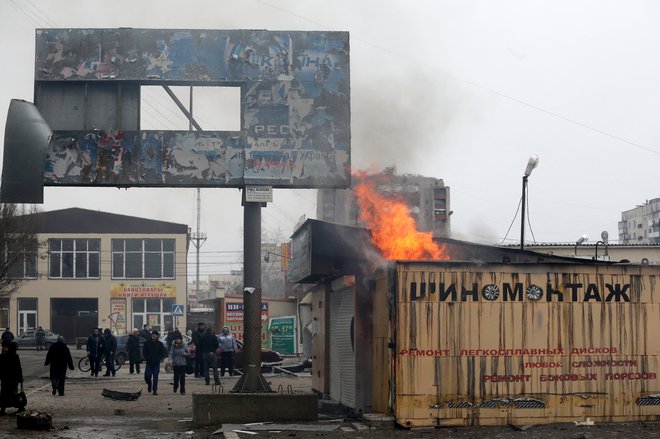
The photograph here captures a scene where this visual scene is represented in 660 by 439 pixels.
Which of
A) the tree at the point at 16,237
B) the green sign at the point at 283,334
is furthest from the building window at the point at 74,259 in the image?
the green sign at the point at 283,334

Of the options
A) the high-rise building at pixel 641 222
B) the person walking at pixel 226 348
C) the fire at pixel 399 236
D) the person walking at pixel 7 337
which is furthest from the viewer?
the high-rise building at pixel 641 222

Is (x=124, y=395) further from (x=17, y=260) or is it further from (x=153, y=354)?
(x=17, y=260)

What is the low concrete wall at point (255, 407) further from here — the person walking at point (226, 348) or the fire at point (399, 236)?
the person walking at point (226, 348)

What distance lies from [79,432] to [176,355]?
798 cm

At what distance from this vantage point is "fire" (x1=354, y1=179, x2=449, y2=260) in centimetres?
1789

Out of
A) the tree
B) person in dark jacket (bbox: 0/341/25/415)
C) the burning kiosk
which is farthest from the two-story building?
the burning kiosk

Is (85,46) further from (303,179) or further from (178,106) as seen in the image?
(303,179)

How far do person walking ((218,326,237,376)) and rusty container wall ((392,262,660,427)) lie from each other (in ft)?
47.2

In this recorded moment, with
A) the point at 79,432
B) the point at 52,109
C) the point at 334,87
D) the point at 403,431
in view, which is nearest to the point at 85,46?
the point at 52,109

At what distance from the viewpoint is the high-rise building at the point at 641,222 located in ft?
438

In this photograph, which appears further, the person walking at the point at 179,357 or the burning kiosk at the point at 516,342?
the person walking at the point at 179,357

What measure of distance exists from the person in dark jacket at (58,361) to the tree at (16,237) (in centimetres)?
2912

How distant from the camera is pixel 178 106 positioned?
66.2 ft

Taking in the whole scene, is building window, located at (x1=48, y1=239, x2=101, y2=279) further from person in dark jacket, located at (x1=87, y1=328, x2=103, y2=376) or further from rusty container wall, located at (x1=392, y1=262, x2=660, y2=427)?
rusty container wall, located at (x1=392, y1=262, x2=660, y2=427)
